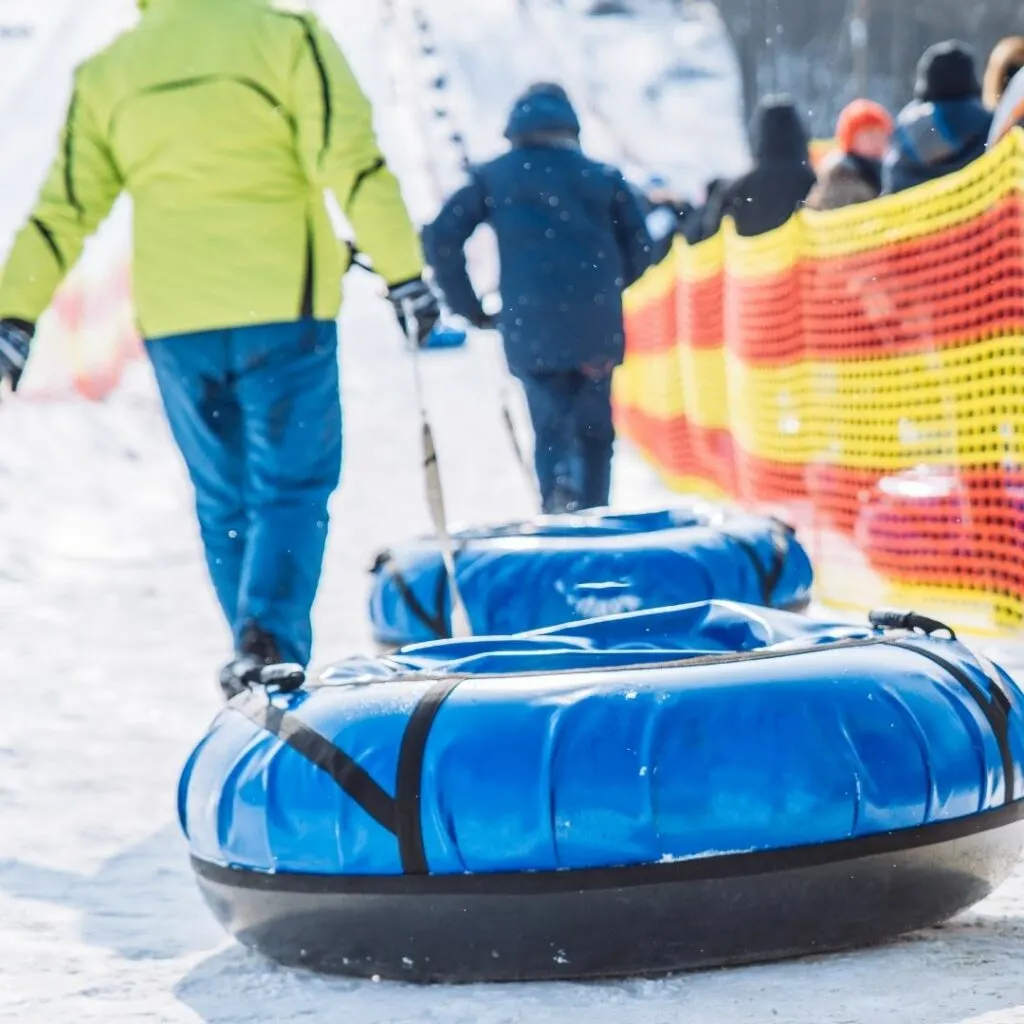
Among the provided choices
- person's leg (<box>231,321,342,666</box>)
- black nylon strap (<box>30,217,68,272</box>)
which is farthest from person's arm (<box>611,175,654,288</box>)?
black nylon strap (<box>30,217,68,272</box>)

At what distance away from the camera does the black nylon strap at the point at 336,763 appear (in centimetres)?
286

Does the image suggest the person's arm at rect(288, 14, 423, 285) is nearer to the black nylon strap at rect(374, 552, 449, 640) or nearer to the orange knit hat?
the black nylon strap at rect(374, 552, 449, 640)

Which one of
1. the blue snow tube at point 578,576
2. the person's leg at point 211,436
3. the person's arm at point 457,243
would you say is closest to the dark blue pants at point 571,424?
the person's arm at point 457,243

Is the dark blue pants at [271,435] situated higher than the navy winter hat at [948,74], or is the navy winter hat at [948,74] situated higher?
the navy winter hat at [948,74]

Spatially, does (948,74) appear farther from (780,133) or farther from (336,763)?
(336,763)

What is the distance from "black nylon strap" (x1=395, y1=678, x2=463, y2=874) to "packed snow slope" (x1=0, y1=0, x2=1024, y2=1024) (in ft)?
0.65

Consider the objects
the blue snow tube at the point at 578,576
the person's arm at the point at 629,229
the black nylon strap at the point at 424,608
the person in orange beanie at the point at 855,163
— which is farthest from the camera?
the person in orange beanie at the point at 855,163

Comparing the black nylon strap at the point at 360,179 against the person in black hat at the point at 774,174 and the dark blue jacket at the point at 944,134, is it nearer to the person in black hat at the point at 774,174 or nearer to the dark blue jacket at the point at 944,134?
the dark blue jacket at the point at 944,134

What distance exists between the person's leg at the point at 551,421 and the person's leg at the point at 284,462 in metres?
2.70

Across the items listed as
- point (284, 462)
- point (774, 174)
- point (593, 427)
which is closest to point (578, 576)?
point (284, 462)

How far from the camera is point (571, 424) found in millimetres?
7488

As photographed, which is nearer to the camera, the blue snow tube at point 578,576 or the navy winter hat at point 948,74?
the blue snow tube at point 578,576

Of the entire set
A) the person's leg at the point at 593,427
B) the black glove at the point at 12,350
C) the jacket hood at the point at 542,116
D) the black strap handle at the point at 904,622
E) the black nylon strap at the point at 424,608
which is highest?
the jacket hood at the point at 542,116

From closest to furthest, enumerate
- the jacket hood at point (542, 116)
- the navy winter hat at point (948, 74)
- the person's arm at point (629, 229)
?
1. the navy winter hat at point (948, 74)
2. the jacket hood at point (542, 116)
3. the person's arm at point (629, 229)
